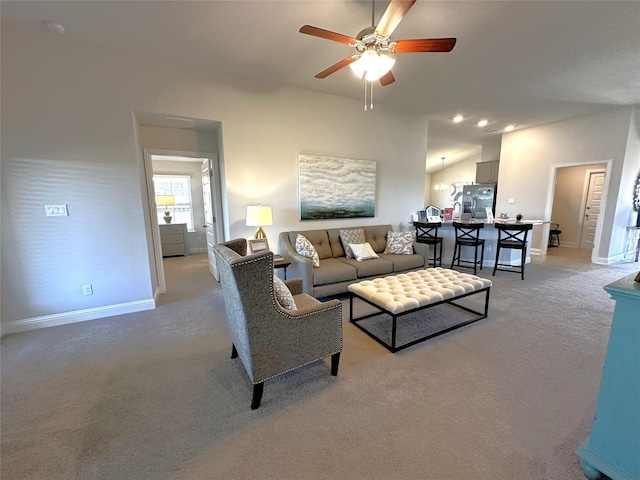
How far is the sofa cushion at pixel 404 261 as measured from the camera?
384cm

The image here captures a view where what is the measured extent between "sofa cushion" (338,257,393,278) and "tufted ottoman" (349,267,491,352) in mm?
621

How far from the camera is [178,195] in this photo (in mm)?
6930

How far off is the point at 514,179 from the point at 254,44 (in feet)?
21.9

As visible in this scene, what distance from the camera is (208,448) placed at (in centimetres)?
144

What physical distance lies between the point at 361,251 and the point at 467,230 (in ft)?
8.88

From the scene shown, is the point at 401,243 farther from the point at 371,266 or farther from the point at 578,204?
the point at 578,204

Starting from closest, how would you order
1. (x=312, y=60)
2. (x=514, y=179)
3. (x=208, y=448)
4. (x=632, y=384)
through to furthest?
(x=632, y=384), (x=208, y=448), (x=312, y=60), (x=514, y=179)

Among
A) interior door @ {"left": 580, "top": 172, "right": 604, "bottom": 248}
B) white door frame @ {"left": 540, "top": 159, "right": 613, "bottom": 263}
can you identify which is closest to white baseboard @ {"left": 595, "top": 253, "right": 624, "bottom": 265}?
white door frame @ {"left": 540, "top": 159, "right": 613, "bottom": 263}

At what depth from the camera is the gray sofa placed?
10.6 ft

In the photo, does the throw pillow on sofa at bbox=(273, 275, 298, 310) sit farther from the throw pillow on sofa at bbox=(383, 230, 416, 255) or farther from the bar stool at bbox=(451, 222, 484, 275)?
the bar stool at bbox=(451, 222, 484, 275)

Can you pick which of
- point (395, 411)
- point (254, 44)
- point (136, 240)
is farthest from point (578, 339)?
point (136, 240)

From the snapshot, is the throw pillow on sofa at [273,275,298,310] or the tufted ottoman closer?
the throw pillow on sofa at [273,275,298,310]

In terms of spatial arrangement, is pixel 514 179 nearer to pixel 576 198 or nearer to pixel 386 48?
pixel 576 198

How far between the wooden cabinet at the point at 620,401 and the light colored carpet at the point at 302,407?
6.2 inches
